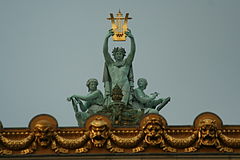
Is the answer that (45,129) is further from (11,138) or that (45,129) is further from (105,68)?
(105,68)

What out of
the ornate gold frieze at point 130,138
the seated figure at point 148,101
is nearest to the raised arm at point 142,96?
the seated figure at point 148,101

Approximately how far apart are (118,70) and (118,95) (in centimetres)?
296

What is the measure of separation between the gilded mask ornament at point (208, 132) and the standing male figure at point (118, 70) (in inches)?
301

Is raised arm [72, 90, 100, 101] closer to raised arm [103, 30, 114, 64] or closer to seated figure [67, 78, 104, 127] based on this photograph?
seated figure [67, 78, 104, 127]

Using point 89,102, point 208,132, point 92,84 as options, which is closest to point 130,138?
point 208,132

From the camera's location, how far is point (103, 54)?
50.1 metres

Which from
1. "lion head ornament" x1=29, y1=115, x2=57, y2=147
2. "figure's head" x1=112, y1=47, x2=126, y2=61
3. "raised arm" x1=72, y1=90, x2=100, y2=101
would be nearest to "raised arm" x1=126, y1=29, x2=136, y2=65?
"figure's head" x1=112, y1=47, x2=126, y2=61

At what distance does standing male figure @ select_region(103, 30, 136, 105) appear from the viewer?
1950 inches

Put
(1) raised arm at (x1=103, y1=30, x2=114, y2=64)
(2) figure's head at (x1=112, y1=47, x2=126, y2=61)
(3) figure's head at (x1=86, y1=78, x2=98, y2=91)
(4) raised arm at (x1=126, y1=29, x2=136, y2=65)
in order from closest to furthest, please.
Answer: (4) raised arm at (x1=126, y1=29, x2=136, y2=65) → (1) raised arm at (x1=103, y1=30, x2=114, y2=64) → (3) figure's head at (x1=86, y1=78, x2=98, y2=91) → (2) figure's head at (x1=112, y1=47, x2=126, y2=61)

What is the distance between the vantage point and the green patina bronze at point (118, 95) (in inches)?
1858

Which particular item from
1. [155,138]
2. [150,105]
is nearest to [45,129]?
[155,138]

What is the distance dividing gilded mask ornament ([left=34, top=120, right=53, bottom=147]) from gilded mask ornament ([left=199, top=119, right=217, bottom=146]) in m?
5.74

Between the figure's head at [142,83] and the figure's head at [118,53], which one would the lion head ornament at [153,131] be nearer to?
the figure's head at [142,83]

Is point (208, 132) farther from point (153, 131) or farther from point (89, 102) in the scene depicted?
point (89, 102)
